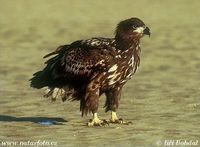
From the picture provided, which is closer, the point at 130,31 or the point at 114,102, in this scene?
the point at 130,31

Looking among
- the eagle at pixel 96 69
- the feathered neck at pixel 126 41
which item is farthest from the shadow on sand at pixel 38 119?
the feathered neck at pixel 126 41

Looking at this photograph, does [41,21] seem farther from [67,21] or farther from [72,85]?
[72,85]

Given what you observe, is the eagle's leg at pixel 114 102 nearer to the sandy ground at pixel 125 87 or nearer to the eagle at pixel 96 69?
the eagle at pixel 96 69

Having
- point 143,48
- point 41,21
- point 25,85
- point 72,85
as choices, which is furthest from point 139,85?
point 41,21

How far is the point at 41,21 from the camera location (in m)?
37.0

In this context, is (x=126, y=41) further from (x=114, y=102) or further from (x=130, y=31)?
(x=114, y=102)

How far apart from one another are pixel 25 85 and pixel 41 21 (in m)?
16.7

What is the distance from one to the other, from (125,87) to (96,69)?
213 inches

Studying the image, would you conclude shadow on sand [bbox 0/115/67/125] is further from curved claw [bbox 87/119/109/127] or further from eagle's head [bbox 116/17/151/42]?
eagle's head [bbox 116/17/151/42]

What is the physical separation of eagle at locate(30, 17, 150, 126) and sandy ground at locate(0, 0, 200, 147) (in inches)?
20.7

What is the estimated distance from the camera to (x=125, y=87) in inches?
794

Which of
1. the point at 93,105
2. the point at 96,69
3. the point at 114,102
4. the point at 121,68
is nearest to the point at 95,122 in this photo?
the point at 93,105

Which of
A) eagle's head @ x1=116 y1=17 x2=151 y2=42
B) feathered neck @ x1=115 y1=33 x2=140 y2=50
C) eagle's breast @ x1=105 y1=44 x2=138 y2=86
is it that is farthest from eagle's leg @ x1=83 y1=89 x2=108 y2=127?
eagle's head @ x1=116 y1=17 x2=151 y2=42

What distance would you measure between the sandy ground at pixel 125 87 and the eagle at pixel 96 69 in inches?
20.7
